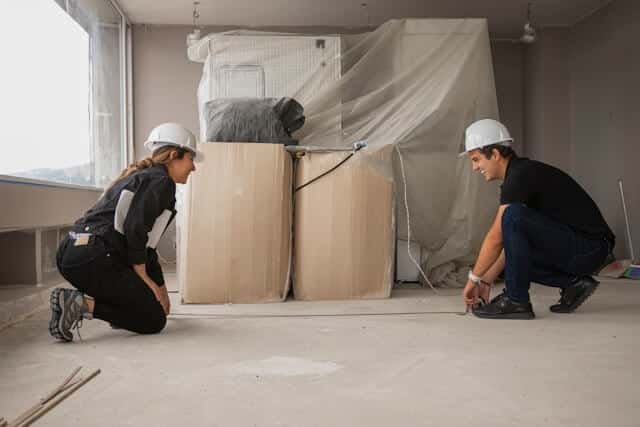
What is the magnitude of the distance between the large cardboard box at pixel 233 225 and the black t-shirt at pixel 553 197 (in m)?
1.02

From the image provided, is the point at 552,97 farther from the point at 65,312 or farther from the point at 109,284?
the point at 65,312

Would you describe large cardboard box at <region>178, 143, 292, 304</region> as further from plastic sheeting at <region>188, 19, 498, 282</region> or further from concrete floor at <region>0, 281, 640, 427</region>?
plastic sheeting at <region>188, 19, 498, 282</region>

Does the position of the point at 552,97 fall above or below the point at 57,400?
above

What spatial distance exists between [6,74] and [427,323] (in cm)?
194

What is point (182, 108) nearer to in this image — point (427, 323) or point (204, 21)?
point (204, 21)

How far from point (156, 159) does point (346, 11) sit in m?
2.69

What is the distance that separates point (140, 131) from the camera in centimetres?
473

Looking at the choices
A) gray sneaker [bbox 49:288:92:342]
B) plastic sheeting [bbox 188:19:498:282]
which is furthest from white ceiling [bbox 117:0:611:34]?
gray sneaker [bbox 49:288:92:342]

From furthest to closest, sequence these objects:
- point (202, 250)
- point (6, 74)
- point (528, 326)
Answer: point (202, 250) < point (6, 74) < point (528, 326)

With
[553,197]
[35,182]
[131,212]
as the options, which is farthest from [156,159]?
[553,197]

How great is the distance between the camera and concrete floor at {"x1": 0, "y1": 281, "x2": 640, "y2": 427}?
124 centimetres

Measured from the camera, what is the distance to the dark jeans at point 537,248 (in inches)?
89.4

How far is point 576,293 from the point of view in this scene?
240 cm

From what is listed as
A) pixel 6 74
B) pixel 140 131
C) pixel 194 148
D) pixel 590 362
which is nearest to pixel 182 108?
pixel 140 131
